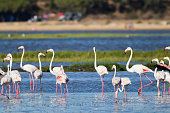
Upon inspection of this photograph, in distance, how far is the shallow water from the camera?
16.8 metres

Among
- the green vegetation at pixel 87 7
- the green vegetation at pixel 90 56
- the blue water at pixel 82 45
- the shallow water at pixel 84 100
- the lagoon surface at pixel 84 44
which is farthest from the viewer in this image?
the green vegetation at pixel 87 7

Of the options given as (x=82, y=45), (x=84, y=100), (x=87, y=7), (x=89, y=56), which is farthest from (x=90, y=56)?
(x=87, y=7)

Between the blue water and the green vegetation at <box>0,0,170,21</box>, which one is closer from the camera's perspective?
the blue water

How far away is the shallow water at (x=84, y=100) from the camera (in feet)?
55.2

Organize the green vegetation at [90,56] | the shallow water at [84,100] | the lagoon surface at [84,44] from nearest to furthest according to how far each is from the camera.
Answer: the shallow water at [84,100] < the green vegetation at [90,56] < the lagoon surface at [84,44]

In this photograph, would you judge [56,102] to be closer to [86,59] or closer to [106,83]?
[106,83]

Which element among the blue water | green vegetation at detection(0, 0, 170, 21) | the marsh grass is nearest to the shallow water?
the marsh grass

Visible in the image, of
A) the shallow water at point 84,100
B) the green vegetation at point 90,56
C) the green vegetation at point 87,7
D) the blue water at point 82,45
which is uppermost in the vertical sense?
the green vegetation at point 87,7

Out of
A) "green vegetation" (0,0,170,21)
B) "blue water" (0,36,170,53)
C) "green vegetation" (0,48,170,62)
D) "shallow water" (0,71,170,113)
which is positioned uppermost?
"green vegetation" (0,0,170,21)

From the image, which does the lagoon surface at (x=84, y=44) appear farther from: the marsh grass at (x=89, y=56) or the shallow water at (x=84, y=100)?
the shallow water at (x=84, y=100)

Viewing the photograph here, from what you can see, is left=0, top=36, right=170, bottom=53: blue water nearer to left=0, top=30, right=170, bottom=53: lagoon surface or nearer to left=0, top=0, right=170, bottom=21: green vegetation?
left=0, top=30, right=170, bottom=53: lagoon surface

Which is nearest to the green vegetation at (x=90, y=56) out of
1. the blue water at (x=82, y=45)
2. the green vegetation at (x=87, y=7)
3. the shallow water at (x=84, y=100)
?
the shallow water at (x=84, y=100)

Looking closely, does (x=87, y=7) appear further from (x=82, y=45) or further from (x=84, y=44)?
(x=82, y=45)

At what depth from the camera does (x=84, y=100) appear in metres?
18.5
